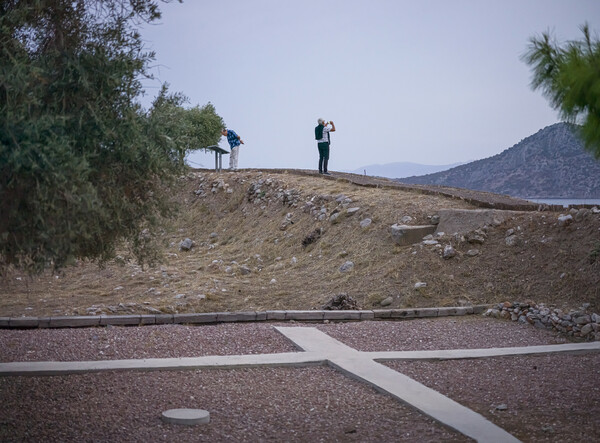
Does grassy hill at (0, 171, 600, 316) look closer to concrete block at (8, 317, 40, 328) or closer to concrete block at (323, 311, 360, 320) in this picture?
concrete block at (8, 317, 40, 328)

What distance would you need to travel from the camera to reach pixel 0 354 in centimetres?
654

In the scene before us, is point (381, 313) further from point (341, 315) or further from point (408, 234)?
point (408, 234)

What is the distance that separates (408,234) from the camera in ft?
38.4

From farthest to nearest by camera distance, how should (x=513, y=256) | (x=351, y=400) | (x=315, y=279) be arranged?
1. (x=315, y=279)
2. (x=513, y=256)
3. (x=351, y=400)

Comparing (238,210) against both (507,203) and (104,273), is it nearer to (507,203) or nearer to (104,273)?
(104,273)

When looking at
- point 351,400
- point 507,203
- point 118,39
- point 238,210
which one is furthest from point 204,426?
point 238,210

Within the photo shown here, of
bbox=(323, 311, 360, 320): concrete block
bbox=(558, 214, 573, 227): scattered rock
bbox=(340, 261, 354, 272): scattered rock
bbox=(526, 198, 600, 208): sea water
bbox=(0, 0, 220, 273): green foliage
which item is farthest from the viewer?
bbox=(340, 261, 354, 272): scattered rock

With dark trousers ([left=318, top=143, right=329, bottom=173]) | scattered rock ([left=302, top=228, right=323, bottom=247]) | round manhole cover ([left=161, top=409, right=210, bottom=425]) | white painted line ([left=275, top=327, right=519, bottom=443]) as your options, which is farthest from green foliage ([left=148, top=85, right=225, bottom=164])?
dark trousers ([left=318, top=143, right=329, bottom=173])

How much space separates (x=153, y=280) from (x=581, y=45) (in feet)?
30.5

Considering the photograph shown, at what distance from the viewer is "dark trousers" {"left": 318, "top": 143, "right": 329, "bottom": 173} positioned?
1788 centimetres

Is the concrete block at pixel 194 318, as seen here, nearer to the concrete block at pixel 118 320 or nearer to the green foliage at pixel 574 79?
the concrete block at pixel 118 320

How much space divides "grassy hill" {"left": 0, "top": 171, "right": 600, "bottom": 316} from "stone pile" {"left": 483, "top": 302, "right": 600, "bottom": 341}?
42 cm

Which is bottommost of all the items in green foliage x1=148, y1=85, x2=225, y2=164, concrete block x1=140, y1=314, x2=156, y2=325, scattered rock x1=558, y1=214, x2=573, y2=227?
concrete block x1=140, y1=314, x2=156, y2=325

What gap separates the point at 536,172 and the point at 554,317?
9622mm
